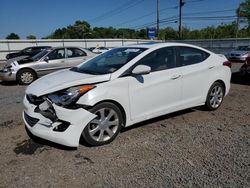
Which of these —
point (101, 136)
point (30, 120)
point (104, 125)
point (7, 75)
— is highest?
point (7, 75)

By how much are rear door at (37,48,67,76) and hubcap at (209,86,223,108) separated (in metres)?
6.72

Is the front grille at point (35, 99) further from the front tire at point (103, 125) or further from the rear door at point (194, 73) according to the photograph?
the rear door at point (194, 73)

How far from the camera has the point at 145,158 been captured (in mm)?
3670

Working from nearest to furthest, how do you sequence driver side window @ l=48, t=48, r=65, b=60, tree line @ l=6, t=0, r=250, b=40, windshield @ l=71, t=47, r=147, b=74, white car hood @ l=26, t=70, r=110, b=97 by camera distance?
white car hood @ l=26, t=70, r=110, b=97, windshield @ l=71, t=47, r=147, b=74, driver side window @ l=48, t=48, r=65, b=60, tree line @ l=6, t=0, r=250, b=40

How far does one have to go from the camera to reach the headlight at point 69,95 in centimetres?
373

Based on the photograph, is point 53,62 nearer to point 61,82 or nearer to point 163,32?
point 61,82

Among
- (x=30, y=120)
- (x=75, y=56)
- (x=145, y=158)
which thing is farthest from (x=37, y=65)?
(x=145, y=158)

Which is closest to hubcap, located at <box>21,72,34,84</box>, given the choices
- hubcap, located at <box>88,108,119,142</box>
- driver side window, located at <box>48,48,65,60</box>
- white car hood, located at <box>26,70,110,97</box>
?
driver side window, located at <box>48,48,65,60</box>

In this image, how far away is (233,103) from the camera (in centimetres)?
659

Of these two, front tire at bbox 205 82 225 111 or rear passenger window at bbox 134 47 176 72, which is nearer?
rear passenger window at bbox 134 47 176 72

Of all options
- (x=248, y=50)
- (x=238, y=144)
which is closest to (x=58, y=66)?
(x=238, y=144)

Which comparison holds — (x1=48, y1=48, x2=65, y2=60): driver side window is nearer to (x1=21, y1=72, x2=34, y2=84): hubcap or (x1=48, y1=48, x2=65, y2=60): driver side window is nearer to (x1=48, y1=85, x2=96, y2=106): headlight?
(x1=21, y1=72, x2=34, y2=84): hubcap

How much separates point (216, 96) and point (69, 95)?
136 inches

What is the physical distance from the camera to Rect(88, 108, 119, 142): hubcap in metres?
3.95
